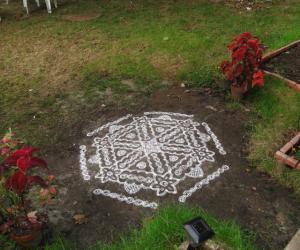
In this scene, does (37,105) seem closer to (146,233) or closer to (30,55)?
(30,55)

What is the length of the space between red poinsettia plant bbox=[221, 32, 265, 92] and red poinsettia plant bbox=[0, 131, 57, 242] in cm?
307

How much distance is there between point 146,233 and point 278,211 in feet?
4.47

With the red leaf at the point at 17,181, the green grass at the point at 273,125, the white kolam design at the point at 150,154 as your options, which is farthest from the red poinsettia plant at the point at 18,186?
the green grass at the point at 273,125

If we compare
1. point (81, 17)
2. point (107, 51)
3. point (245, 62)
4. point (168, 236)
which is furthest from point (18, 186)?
point (81, 17)

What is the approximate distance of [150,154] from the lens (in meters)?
4.79

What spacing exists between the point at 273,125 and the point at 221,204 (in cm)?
159

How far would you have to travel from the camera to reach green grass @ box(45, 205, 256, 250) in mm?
3502

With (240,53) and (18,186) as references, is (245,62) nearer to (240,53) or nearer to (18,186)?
(240,53)

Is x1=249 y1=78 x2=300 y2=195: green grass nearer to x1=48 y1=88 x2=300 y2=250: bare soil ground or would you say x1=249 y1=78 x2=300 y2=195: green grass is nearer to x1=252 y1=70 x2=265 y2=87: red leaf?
→ x1=48 y1=88 x2=300 y2=250: bare soil ground

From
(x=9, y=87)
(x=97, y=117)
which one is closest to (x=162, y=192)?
(x=97, y=117)

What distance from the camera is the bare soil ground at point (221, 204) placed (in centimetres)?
377

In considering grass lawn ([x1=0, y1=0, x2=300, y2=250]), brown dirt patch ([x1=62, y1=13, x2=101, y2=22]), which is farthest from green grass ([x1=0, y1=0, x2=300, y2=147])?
brown dirt patch ([x1=62, y1=13, x2=101, y2=22])

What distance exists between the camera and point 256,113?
539 cm

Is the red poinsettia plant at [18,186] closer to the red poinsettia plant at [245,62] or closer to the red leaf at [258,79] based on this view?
the red poinsettia plant at [245,62]
